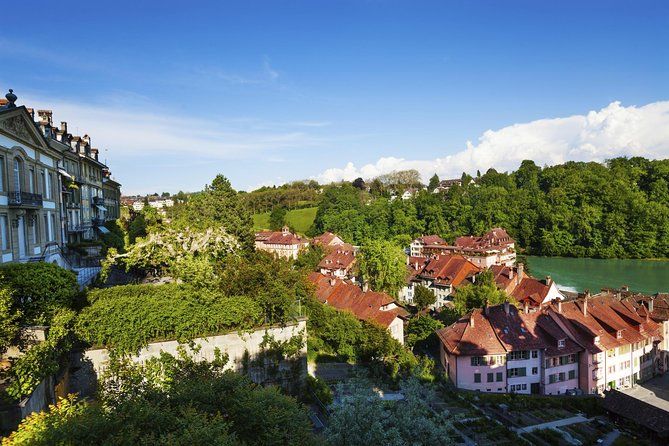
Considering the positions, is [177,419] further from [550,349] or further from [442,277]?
[442,277]

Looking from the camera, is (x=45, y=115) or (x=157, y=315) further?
(x=45, y=115)

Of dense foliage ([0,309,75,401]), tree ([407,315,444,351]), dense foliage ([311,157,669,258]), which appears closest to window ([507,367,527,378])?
tree ([407,315,444,351])

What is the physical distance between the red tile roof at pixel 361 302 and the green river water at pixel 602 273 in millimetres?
33200

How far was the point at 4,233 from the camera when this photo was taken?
1847cm

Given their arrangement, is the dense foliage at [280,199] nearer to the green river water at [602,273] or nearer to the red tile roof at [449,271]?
the green river water at [602,273]

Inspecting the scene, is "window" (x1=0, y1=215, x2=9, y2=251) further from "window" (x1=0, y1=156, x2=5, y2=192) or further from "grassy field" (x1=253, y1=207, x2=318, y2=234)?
"grassy field" (x1=253, y1=207, x2=318, y2=234)

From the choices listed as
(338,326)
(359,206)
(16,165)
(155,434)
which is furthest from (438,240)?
(155,434)

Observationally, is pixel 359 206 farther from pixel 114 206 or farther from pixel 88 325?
pixel 88 325

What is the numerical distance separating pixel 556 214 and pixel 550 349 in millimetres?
70820

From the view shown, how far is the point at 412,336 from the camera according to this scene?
32.9m

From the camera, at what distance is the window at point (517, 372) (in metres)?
28.8

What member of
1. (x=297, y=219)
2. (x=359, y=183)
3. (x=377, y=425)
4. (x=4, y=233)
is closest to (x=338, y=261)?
(x=4, y=233)

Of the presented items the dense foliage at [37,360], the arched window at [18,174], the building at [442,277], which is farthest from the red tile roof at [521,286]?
the arched window at [18,174]

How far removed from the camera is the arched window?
19.4m
